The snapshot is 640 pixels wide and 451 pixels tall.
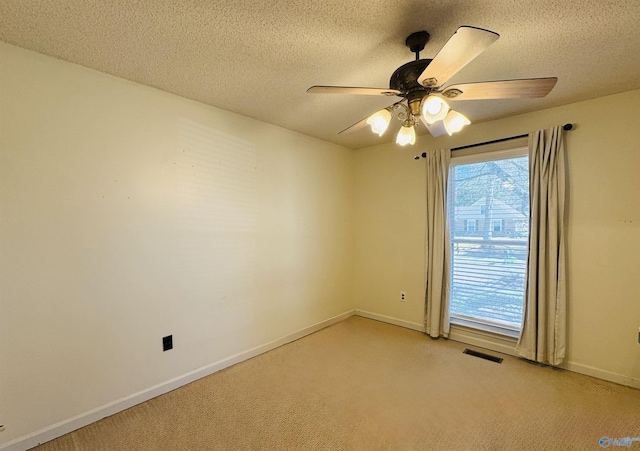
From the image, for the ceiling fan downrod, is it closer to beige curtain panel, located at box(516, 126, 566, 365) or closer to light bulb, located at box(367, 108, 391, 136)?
light bulb, located at box(367, 108, 391, 136)

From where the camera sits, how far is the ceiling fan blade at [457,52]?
108 centimetres

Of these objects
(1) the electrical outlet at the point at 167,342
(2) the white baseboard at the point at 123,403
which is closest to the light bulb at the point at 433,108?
(1) the electrical outlet at the point at 167,342

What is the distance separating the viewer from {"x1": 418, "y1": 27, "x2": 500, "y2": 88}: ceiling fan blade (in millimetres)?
1083

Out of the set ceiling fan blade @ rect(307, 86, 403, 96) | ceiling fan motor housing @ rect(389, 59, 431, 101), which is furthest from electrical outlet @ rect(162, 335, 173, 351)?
ceiling fan motor housing @ rect(389, 59, 431, 101)

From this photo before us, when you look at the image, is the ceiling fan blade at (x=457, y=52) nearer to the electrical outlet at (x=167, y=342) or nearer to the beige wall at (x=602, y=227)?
the beige wall at (x=602, y=227)

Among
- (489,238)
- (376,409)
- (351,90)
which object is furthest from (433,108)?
(489,238)

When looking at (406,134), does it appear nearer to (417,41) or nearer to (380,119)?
(380,119)

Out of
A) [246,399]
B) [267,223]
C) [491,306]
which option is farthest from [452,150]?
[246,399]

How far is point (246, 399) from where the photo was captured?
7.35ft

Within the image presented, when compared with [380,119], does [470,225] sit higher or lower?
lower

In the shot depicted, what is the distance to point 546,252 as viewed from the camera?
268 centimetres

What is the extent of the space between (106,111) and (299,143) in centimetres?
A: 187

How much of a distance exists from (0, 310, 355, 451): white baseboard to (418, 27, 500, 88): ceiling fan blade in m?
2.70

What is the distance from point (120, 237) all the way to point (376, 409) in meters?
2.19
